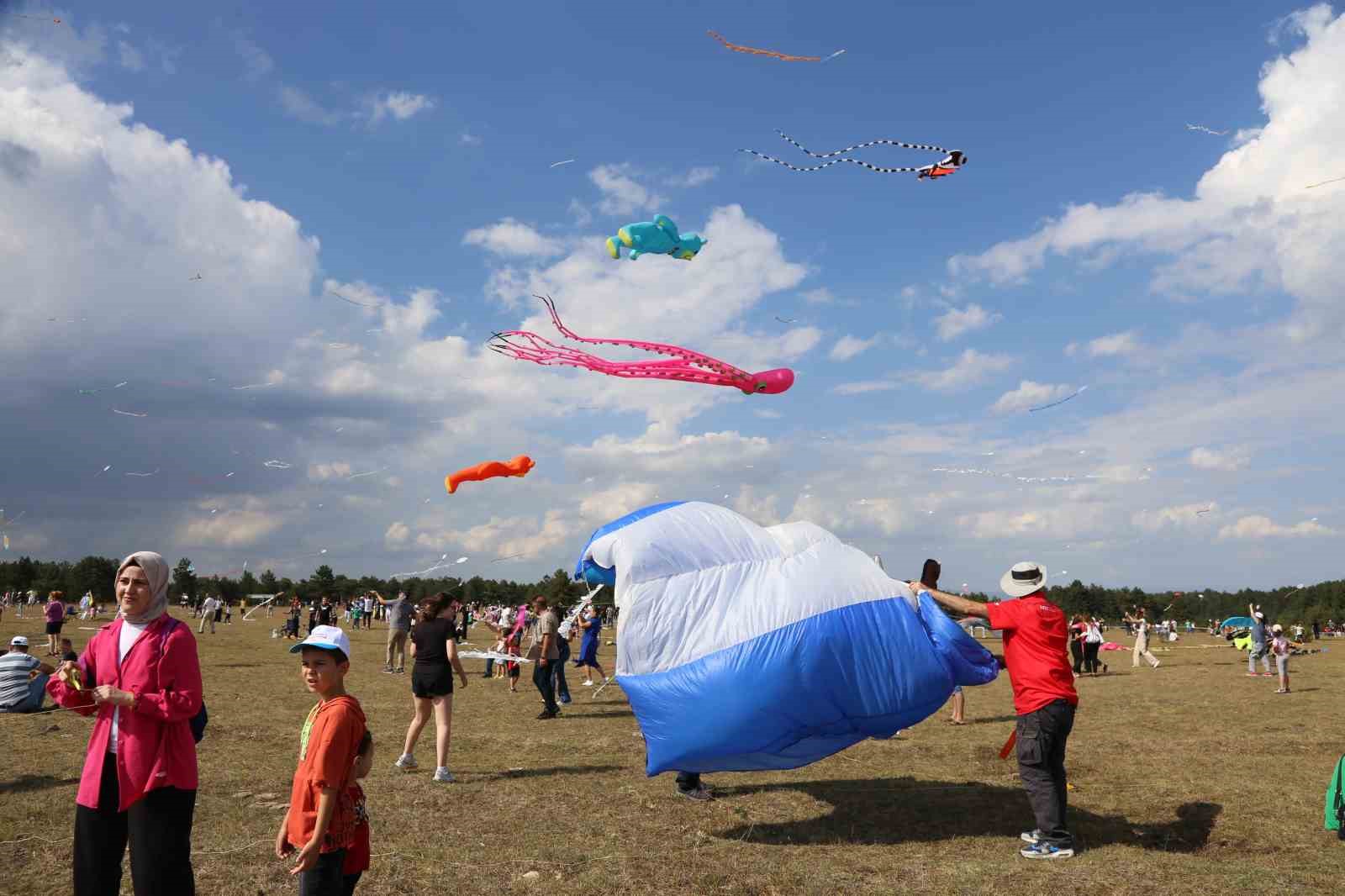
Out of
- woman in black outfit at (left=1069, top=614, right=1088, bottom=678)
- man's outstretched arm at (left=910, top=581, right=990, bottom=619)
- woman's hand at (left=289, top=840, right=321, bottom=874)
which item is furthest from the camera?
woman in black outfit at (left=1069, top=614, right=1088, bottom=678)

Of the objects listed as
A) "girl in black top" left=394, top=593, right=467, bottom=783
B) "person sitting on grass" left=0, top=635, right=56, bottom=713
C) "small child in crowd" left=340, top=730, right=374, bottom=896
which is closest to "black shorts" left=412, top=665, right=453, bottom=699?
"girl in black top" left=394, top=593, right=467, bottom=783

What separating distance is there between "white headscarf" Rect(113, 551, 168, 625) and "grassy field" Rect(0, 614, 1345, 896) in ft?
8.11

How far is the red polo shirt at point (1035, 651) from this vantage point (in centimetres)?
659

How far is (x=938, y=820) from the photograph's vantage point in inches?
296

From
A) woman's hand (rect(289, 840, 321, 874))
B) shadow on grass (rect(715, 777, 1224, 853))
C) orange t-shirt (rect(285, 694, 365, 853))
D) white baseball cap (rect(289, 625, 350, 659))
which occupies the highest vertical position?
white baseball cap (rect(289, 625, 350, 659))

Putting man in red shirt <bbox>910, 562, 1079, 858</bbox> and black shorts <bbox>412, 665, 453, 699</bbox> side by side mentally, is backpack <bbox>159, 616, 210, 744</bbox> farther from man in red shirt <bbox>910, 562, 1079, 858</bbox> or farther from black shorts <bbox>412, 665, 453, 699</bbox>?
man in red shirt <bbox>910, 562, 1079, 858</bbox>

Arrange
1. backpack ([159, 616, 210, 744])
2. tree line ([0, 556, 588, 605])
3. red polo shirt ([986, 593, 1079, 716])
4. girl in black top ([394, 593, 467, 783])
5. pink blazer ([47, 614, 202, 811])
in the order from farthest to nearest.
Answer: tree line ([0, 556, 588, 605]) < girl in black top ([394, 593, 467, 783]) < red polo shirt ([986, 593, 1079, 716]) < backpack ([159, 616, 210, 744]) < pink blazer ([47, 614, 202, 811])

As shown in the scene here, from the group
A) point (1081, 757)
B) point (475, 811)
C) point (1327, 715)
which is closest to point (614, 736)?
point (475, 811)

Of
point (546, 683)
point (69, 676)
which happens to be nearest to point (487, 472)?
point (546, 683)

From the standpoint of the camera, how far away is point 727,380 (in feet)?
38.7

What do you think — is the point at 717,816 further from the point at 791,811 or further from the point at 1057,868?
the point at 1057,868

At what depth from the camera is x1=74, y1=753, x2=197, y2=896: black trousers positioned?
385cm

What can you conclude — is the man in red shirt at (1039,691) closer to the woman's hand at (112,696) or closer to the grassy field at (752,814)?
the grassy field at (752,814)

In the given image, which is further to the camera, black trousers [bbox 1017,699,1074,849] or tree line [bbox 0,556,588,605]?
tree line [bbox 0,556,588,605]
